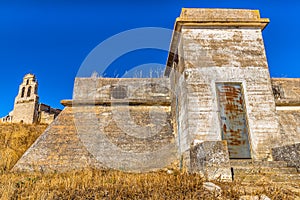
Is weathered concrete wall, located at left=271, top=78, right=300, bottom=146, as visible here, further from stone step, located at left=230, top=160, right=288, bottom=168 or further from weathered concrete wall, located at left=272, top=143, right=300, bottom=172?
stone step, located at left=230, top=160, right=288, bottom=168

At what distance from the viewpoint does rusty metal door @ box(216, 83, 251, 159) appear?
7.12m

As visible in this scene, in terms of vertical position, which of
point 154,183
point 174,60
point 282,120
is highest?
point 174,60

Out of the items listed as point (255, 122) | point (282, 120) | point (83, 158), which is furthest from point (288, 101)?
point (83, 158)

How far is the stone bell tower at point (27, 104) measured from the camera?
28780mm

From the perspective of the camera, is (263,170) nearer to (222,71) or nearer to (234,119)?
(234,119)

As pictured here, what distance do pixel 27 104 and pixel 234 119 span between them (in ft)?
95.7

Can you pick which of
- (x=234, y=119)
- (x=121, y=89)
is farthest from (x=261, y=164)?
(x=121, y=89)

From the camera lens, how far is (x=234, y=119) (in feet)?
24.6

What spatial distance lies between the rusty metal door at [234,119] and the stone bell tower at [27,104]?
84.0 feet

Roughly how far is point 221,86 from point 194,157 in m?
2.93

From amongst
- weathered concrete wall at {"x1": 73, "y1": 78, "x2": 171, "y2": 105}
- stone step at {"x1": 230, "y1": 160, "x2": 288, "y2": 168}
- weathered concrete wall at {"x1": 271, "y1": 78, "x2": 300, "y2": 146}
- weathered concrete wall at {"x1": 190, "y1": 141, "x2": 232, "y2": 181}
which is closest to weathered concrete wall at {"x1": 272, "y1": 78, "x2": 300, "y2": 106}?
weathered concrete wall at {"x1": 271, "y1": 78, "x2": 300, "y2": 146}

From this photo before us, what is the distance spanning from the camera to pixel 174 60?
10.2 metres

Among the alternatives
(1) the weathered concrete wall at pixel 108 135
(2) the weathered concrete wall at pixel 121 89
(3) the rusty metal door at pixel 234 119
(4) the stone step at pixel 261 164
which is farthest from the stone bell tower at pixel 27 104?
(4) the stone step at pixel 261 164

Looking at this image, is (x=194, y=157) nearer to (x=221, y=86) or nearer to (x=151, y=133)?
(x=221, y=86)
